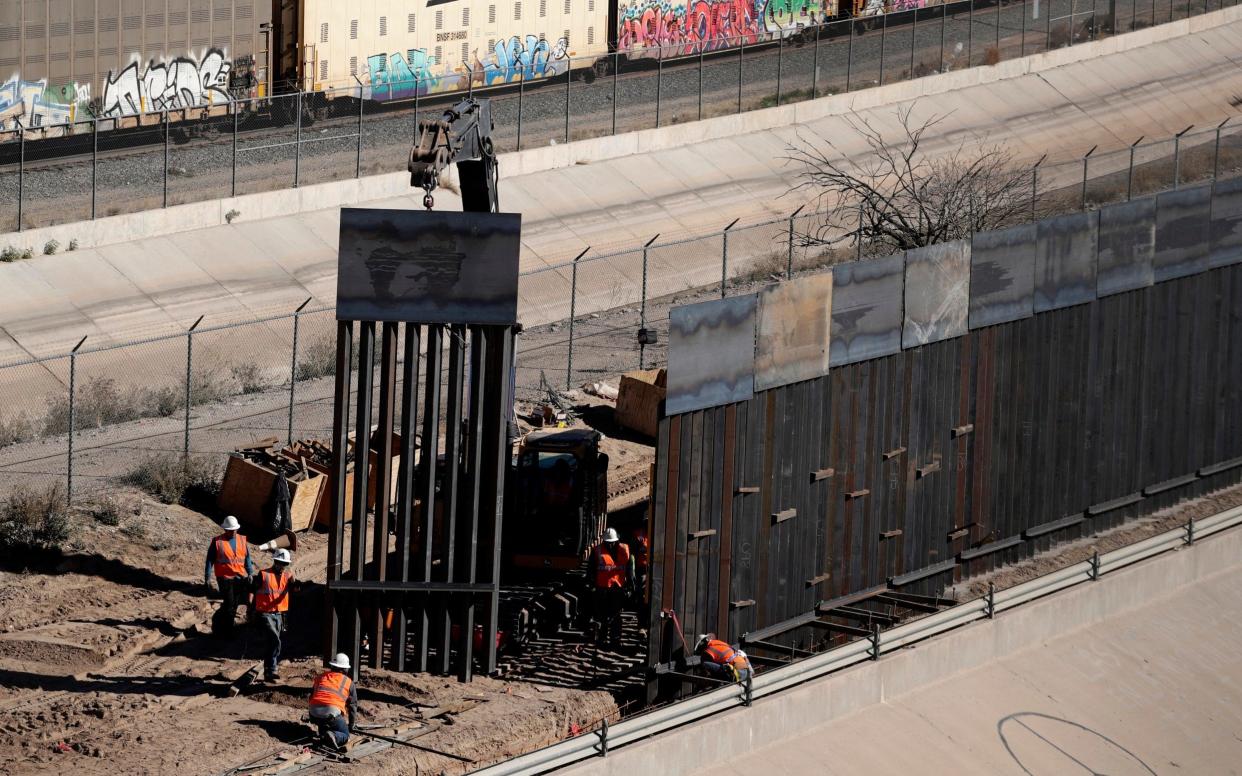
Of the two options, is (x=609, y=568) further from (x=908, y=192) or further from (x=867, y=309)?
(x=908, y=192)

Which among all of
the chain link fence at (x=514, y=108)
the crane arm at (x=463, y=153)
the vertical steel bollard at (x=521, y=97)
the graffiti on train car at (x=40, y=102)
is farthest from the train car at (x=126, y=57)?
the crane arm at (x=463, y=153)

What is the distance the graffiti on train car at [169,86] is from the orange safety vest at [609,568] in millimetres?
19814

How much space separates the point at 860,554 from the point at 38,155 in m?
20.2

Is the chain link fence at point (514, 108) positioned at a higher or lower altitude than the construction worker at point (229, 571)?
higher

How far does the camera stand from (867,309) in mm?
23719

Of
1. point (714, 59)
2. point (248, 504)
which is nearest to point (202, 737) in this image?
point (248, 504)

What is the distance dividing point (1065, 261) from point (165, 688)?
42.8 feet

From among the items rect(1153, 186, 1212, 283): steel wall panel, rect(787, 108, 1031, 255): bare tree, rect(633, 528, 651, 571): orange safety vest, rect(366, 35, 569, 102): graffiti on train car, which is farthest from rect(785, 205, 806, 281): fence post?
rect(633, 528, 651, 571): orange safety vest

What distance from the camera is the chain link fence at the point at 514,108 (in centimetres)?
3697

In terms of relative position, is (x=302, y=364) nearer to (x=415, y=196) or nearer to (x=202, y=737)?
(x=415, y=196)

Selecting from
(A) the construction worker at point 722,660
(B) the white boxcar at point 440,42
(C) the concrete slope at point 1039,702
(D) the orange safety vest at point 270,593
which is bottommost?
(C) the concrete slope at point 1039,702

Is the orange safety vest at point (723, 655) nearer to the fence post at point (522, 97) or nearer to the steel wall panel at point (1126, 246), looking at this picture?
the steel wall panel at point (1126, 246)

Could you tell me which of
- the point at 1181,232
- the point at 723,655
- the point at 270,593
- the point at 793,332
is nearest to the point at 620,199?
the point at 1181,232

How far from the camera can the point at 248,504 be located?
26297 millimetres
